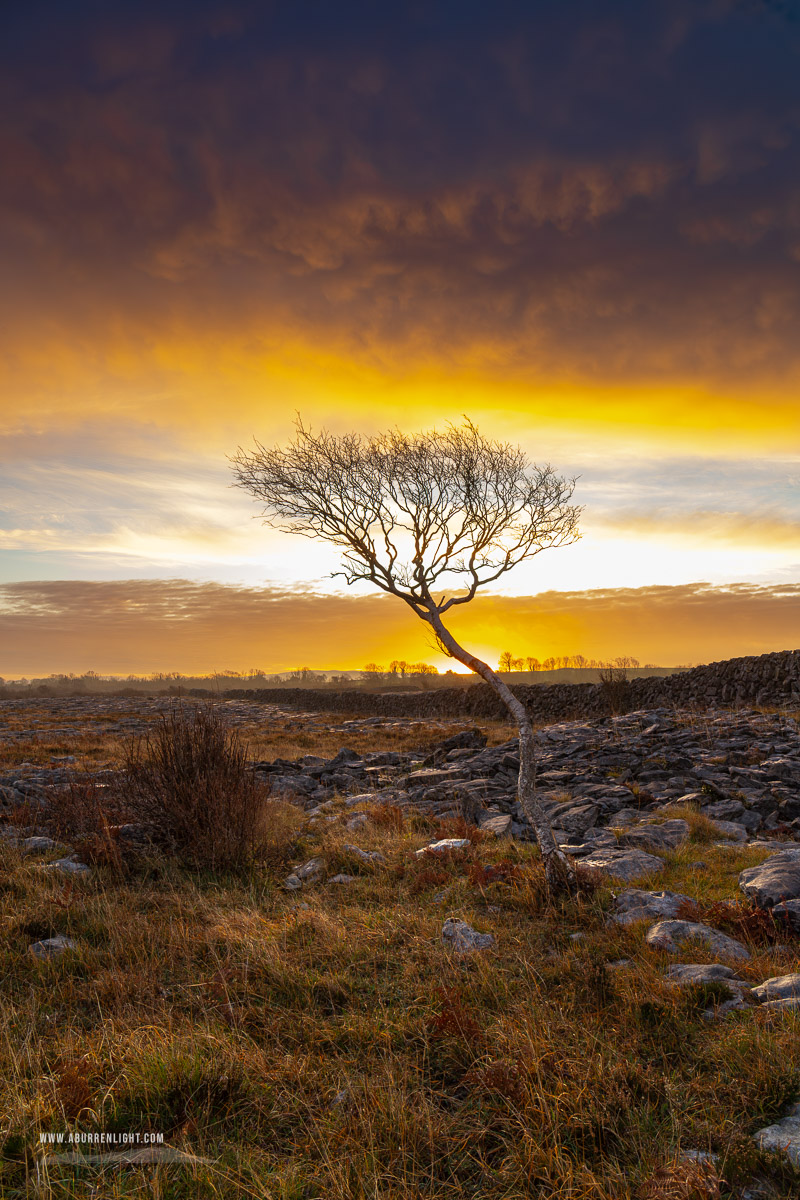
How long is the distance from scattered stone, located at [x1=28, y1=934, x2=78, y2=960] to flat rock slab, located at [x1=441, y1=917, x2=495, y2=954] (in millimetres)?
3147

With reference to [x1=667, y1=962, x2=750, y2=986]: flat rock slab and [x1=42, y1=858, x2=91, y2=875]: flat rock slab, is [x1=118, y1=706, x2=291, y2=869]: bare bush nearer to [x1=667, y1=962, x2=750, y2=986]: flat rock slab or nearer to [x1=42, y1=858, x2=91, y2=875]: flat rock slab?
[x1=42, y1=858, x2=91, y2=875]: flat rock slab

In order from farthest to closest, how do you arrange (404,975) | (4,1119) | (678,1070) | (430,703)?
1. (430,703)
2. (404,975)
3. (678,1070)
4. (4,1119)

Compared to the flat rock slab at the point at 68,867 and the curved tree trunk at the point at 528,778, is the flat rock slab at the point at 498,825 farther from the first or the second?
the flat rock slab at the point at 68,867

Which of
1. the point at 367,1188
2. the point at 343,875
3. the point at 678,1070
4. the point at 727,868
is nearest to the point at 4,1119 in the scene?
the point at 367,1188

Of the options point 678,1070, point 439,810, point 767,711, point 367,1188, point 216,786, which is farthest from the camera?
point 767,711

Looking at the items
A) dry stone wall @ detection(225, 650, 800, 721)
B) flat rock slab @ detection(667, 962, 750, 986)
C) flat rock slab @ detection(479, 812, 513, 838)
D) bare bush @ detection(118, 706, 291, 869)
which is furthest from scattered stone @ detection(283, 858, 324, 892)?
dry stone wall @ detection(225, 650, 800, 721)

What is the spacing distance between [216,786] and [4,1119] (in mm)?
5154

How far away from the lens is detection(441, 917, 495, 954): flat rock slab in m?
5.21

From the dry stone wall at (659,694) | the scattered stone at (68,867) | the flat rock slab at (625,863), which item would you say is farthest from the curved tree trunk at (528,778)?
the dry stone wall at (659,694)

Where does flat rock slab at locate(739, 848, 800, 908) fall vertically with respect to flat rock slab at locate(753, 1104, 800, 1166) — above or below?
below

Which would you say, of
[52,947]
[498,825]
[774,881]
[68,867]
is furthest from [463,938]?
[68,867]

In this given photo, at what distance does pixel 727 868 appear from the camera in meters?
7.16

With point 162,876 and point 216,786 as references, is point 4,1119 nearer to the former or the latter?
point 162,876

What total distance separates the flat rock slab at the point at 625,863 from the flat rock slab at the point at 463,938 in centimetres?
205
